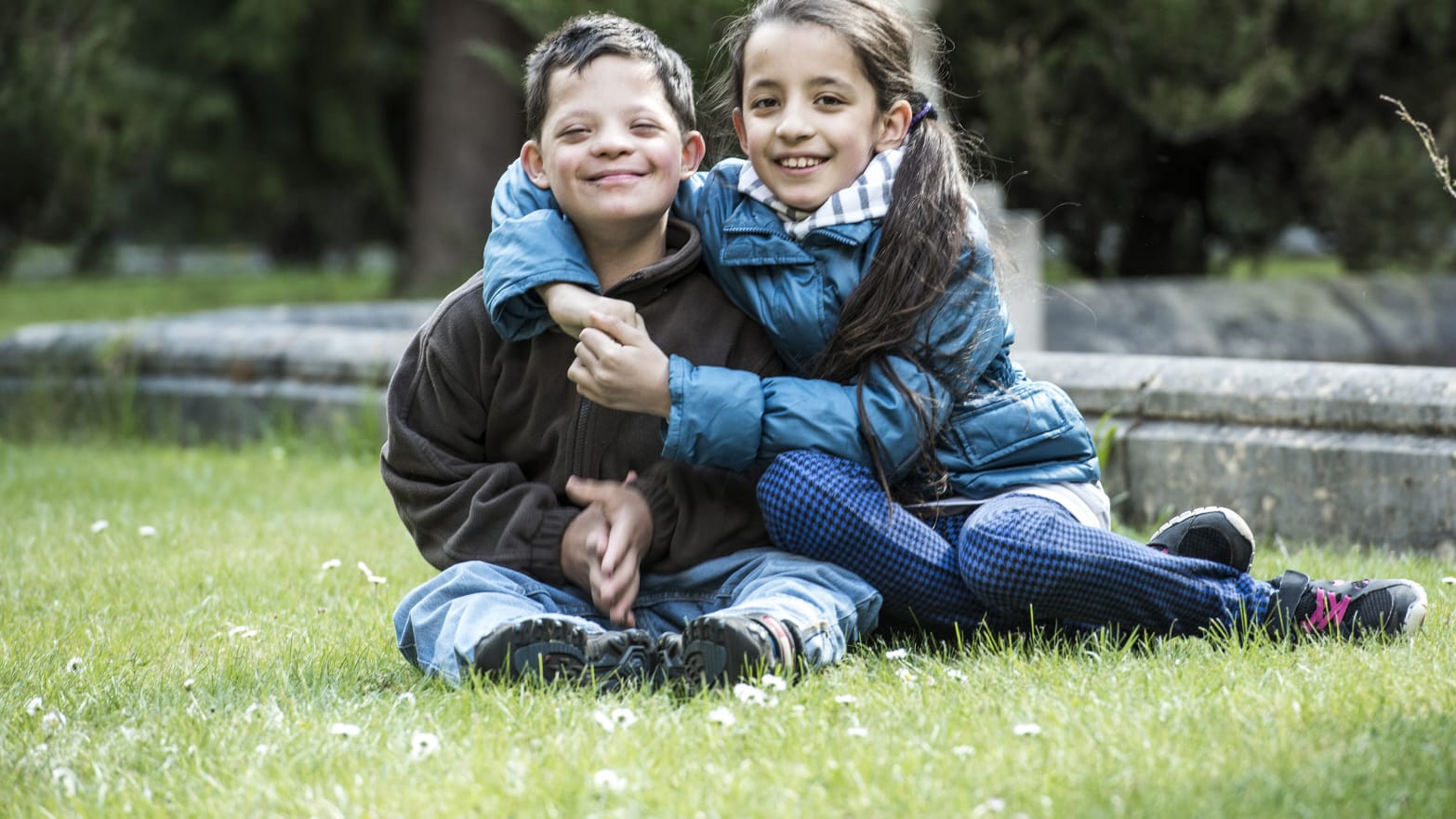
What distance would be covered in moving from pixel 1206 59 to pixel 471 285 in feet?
15.3

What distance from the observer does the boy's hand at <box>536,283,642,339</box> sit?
2.77 meters

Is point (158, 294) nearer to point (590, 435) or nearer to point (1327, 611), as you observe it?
point (590, 435)

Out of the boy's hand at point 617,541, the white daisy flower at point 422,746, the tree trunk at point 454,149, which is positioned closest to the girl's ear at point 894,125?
the boy's hand at point 617,541

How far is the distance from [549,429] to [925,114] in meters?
0.96

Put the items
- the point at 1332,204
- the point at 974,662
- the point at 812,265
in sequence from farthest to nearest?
1. the point at 1332,204
2. the point at 812,265
3. the point at 974,662

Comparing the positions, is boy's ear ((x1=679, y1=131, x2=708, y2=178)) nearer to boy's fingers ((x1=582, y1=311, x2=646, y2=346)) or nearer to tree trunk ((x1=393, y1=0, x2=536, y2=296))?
boy's fingers ((x1=582, y1=311, x2=646, y2=346))

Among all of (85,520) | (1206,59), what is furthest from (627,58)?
(1206,59)

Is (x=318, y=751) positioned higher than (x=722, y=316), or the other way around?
(x=722, y=316)

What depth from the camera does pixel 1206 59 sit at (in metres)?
6.71

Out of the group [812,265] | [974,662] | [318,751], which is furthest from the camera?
[812,265]

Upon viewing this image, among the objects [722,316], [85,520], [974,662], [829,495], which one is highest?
[722,316]

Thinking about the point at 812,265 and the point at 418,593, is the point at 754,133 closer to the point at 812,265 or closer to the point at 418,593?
the point at 812,265

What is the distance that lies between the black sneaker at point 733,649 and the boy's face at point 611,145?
853mm

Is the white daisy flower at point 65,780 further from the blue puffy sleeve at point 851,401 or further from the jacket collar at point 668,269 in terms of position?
the jacket collar at point 668,269
